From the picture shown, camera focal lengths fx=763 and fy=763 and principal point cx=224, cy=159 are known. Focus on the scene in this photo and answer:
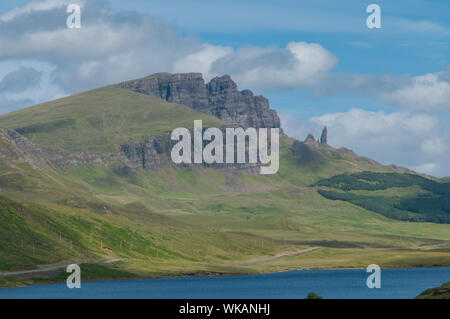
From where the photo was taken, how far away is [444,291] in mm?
153375
